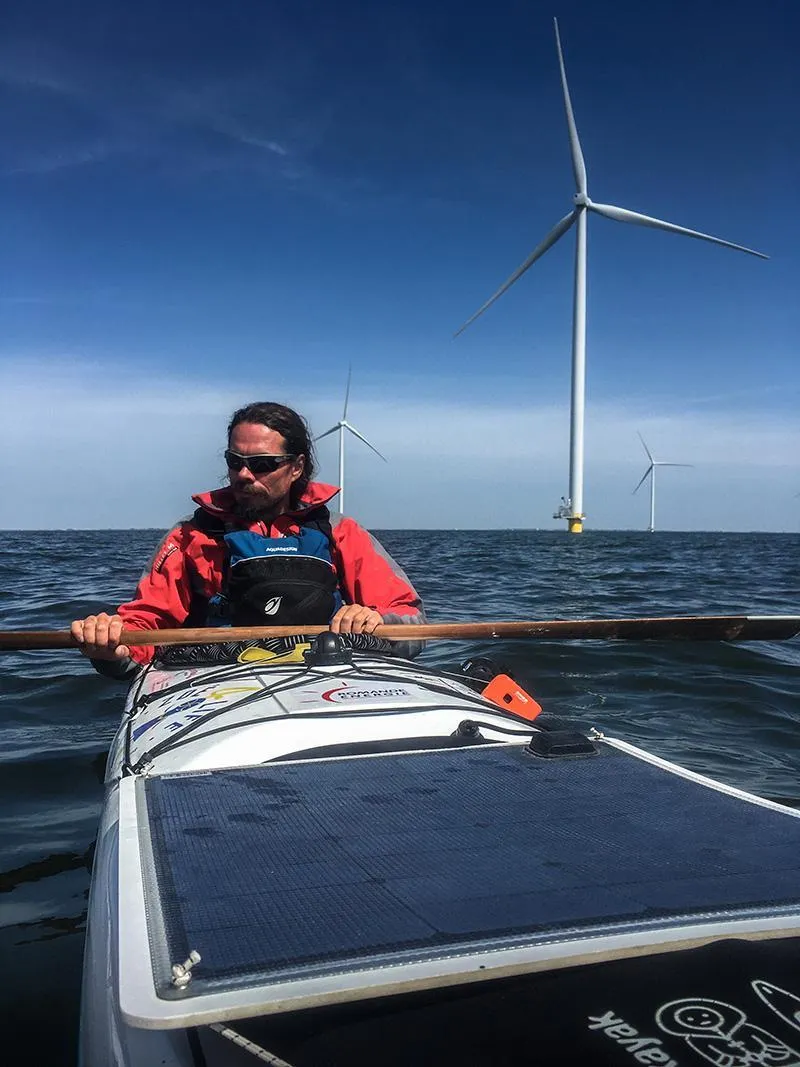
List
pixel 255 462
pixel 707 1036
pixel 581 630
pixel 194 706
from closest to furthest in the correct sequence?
pixel 707 1036
pixel 194 706
pixel 255 462
pixel 581 630

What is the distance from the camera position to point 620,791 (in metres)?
2.30

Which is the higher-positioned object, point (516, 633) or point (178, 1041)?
point (516, 633)

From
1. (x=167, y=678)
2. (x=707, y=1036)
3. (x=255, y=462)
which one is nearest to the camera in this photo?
(x=707, y=1036)

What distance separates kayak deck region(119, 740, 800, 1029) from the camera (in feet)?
4.28

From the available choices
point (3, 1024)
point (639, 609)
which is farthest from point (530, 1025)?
point (639, 609)

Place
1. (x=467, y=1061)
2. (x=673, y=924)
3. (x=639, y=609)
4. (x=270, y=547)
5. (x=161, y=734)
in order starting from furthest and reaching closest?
1. (x=639, y=609)
2. (x=270, y=547)
3. (x=161, y=734)
4. (x=673, y=924)
5. (x=467, y=1061)

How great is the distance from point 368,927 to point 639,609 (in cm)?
1052

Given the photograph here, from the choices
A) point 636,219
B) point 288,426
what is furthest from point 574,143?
point 288,426

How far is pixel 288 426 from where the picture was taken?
4.23m

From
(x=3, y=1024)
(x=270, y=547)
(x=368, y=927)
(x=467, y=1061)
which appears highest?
(x=270, y=547)

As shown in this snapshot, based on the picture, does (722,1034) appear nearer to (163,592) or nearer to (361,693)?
(361,693)

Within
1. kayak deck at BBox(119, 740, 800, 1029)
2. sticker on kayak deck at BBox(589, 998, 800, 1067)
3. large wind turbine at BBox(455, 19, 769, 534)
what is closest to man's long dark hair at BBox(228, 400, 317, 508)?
kayak deck at BBox(119, 740, 800, 1029)

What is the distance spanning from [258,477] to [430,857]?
260cm

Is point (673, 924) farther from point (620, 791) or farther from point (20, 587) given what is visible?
point (20, 587)
